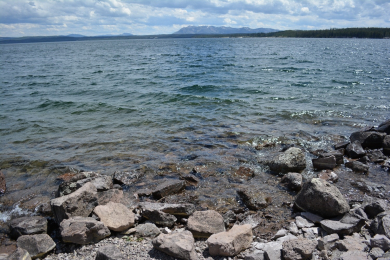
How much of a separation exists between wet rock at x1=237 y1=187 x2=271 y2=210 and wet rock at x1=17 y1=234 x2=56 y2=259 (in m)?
4.37

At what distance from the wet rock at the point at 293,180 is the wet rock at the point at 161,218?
347 cm

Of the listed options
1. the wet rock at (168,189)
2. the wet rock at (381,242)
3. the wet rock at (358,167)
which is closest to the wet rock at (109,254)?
the wet rock at (168,189)

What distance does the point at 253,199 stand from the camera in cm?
680

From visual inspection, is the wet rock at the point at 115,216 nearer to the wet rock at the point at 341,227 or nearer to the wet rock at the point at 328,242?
the wet rock at the point at 328,242

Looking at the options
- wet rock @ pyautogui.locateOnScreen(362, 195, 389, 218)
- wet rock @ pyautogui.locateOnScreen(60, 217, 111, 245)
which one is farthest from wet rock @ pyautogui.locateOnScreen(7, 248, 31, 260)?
wet rock @ pyautogui.locateOnScreen(362, 195, 389, 218)

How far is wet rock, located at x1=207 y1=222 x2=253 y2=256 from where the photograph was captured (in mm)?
4773

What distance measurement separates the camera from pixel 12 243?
5742 mm

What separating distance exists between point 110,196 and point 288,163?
5.34m

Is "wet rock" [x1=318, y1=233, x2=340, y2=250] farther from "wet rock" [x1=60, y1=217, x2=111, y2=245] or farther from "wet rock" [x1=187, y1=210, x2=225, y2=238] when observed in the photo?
"wet rock" [x1=60, y1=217, x2=111, y2=245]

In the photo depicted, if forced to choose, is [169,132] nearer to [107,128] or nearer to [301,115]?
[107,128]

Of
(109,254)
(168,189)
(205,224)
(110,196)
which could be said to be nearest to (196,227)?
(205,224)

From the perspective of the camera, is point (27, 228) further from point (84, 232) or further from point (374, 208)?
point (374, 208)

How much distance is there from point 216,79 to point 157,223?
22682 millimetres

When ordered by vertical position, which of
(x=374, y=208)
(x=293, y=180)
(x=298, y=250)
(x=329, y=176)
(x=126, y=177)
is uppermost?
(x=298, y=250)
